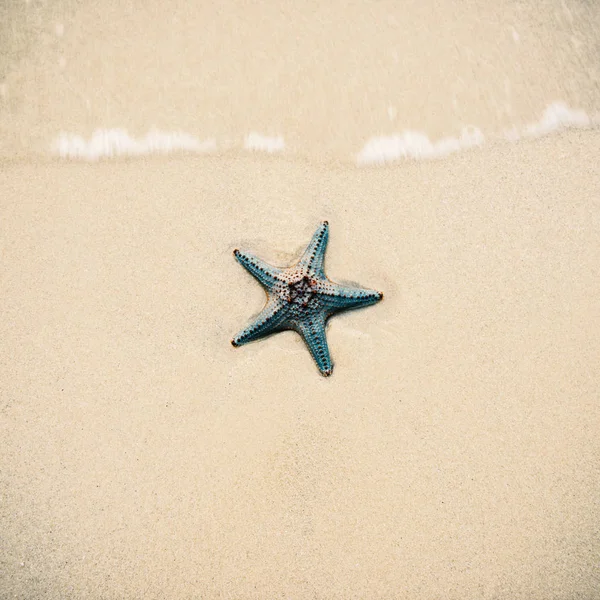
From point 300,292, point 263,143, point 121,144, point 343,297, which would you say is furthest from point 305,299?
point 121,144

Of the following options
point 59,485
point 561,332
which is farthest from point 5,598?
point 561,332

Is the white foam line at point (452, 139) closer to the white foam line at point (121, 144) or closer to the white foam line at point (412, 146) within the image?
the white foam line at point (412, 146)

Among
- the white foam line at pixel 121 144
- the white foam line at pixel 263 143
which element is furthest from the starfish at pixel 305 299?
the white foam line at pixel 121 144

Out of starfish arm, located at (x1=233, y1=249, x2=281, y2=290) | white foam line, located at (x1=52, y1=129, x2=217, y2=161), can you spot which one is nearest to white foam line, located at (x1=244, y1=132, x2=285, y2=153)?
white foam line, located at (x1=52, y1=129, x2=217, y2=161)

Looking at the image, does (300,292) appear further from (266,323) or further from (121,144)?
(121,144)

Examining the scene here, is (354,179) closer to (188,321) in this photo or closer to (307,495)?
(188,321)

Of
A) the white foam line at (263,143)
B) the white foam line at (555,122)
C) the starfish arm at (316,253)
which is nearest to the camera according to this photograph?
the starfish arm at (316,253)
